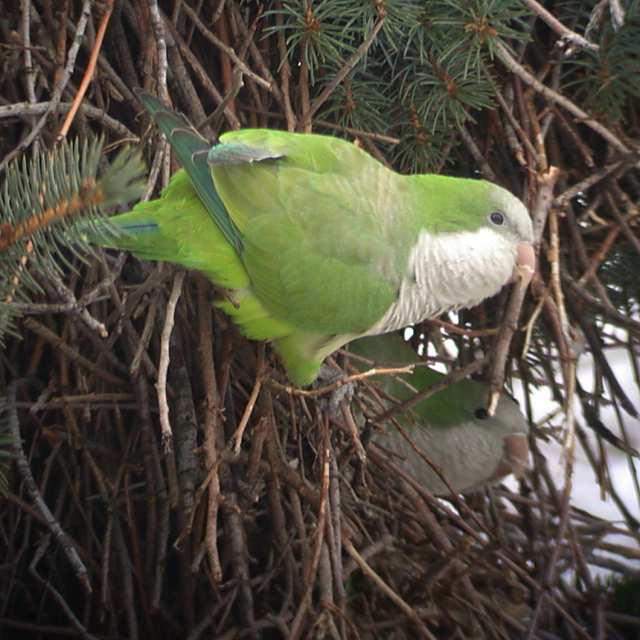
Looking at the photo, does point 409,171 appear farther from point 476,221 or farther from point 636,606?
point 636,606

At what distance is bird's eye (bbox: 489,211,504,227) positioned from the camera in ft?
3.11

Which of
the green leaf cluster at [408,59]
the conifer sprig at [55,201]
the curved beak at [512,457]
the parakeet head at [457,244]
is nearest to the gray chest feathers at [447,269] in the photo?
the parakeet head at [457,244]

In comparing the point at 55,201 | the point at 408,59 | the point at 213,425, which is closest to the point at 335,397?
the point at 213,425

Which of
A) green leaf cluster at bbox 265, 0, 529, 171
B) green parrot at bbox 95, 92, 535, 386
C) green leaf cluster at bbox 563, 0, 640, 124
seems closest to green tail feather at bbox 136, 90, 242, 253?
green parrot at bbox 95, 92, 535, 386

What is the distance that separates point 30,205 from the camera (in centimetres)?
50

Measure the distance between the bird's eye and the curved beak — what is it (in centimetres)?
36

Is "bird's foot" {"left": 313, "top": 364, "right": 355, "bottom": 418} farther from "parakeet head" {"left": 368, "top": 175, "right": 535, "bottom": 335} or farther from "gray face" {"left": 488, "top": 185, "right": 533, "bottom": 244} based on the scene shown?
"gray face" {"left": 488, "top": 185, "right": 533, "bottom": 244}

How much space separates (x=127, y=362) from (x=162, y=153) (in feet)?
0.77

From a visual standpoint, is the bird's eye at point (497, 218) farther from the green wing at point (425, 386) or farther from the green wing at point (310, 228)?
the green wing at point (425, 386)

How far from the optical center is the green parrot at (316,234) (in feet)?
2.93

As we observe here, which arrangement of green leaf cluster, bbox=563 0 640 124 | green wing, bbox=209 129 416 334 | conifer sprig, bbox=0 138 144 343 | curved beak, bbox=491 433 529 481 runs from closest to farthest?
1. conifer sprig, bbox=0 138 144 343
2. green wing, bbox=209 129 416 334
3. green leaf cluster, bbox=563 0 640 124
4. curved beak, bbox=491 433 529 481

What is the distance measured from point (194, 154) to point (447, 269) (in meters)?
0.31

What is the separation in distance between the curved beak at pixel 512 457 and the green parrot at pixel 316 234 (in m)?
0.30

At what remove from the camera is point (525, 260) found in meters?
0.97
